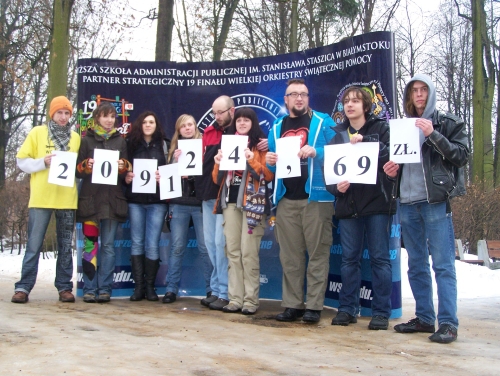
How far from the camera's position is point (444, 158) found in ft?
14.5

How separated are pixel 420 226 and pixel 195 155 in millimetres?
2391

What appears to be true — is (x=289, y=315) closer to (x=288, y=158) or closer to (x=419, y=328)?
(x=419, y=328)

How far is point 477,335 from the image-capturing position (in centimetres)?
475

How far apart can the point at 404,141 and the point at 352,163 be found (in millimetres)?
507

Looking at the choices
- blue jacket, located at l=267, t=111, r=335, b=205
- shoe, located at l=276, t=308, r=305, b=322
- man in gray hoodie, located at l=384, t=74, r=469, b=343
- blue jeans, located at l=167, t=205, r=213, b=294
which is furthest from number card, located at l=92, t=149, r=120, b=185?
man in gray hoodie, located at l=384, t=74, r=469, b=343

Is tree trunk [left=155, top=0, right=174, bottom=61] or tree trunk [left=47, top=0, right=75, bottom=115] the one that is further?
tree trunk [left=155, top=0, right=174, bottom=61]

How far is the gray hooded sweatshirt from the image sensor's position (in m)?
4.53

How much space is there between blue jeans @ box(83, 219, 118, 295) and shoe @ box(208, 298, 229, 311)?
1169 millimetres

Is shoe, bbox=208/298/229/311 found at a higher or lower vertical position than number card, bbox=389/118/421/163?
lower

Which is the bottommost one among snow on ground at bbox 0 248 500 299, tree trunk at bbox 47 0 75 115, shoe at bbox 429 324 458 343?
shoe at bbox 429 324 458 343

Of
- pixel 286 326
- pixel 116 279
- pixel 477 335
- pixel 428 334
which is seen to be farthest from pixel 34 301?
pixel 477 335

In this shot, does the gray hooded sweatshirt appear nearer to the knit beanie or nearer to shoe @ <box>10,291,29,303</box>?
the knit beanie

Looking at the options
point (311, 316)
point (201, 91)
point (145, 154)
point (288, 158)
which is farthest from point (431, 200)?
point (201, 91)

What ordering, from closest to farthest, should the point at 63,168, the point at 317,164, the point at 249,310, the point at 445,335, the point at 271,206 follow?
the point at 445,335 → the point at 317,164 → the point at 249,310 → the point at 271,206 → the point at 63,168
